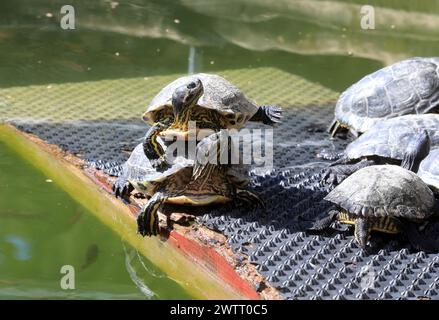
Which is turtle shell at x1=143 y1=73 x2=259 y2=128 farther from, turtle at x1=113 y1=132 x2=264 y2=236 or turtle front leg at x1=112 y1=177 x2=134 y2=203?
turtle front leg at x1=112 y1=177 x2=134 y2=203

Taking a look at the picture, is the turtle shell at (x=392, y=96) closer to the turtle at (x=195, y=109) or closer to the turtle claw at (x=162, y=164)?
the turtle at (x=195, y=109)

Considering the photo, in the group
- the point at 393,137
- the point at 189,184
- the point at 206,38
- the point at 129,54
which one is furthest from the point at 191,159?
the point at 206,38

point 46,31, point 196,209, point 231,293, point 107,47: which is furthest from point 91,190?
point 46,31

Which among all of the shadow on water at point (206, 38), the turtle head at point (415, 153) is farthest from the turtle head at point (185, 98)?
the shadow on water at point (206, 38)

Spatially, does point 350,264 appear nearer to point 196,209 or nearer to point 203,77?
point 196,209

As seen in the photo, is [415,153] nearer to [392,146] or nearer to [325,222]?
[392,146]

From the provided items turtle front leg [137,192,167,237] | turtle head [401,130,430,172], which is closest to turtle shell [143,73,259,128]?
turtle front leg [137,192,167,237]

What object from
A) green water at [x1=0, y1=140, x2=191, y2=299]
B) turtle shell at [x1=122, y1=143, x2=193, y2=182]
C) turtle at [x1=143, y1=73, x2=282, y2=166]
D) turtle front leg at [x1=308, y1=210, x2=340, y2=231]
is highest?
turtle at [x1=143, y1=73, x2=282, y2=166]

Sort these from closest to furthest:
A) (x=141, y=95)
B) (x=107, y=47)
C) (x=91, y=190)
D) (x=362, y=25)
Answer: (x=91, y=190) < (x=141, y=95) < (x=107, y=47) < (x=362, y=25)
